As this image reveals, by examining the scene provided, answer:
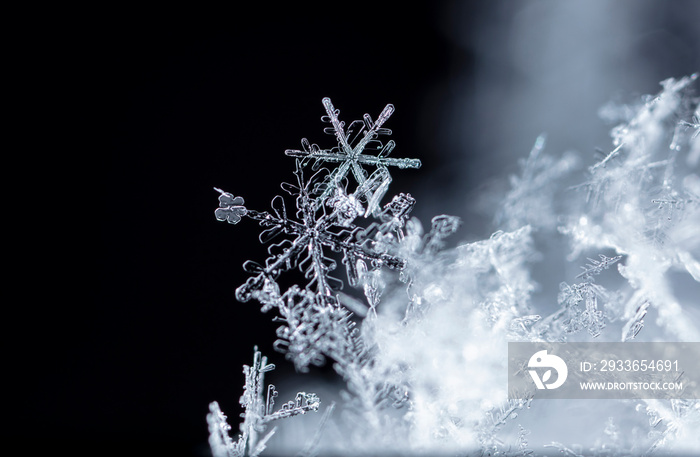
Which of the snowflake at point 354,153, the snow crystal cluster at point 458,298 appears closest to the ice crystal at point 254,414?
the snow crystal cluster at point 458,298

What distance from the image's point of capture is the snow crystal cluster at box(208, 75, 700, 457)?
6.11 feet

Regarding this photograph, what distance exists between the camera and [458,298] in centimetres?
225

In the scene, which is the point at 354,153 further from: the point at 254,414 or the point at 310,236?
the point at 254,414

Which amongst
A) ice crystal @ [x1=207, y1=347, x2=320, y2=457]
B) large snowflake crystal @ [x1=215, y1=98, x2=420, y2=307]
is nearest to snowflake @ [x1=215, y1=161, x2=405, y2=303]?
large snowflake crystal @ [x1=215, y1=98, x2=420, y2=307]

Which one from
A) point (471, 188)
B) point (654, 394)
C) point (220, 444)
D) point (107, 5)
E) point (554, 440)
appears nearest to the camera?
point (220, 444)

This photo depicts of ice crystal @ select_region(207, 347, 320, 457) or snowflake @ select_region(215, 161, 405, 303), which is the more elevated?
snowflake @ select_region(215, 161, 405, 303)

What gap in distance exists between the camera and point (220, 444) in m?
1.88

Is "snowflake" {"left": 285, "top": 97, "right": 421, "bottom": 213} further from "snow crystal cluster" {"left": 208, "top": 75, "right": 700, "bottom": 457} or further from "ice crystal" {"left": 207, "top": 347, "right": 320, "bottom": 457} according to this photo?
"ice crystal" {"left": 207, "top": 347, "right": 320, "bottom": 457}

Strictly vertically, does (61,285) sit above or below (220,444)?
above

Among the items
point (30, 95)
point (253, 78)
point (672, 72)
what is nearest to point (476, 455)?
point (253, 78)

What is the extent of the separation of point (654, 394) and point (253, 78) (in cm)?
257

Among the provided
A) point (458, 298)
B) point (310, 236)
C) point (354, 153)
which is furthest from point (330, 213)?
point (458, 298)

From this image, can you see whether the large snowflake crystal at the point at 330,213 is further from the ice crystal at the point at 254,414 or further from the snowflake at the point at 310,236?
the ice crystal at the point at 254,414

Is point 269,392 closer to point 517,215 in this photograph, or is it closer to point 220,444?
point 220,444
